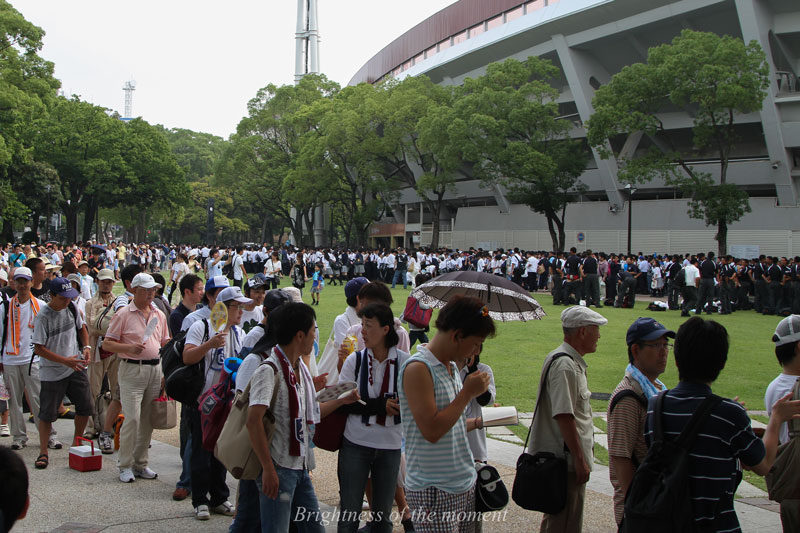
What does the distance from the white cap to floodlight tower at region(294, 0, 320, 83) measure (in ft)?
254

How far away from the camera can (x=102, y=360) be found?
24.8 ft

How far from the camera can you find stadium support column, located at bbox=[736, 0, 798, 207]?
1210 inches

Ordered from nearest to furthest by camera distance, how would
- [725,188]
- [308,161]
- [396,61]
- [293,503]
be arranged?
[293,503], [725,188], [308,161], [396,61]

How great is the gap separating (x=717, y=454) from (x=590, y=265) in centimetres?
1974

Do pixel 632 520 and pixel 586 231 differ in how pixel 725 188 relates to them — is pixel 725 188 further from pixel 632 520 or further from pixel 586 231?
pixel 632 520

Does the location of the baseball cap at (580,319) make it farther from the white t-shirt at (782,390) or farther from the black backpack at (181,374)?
the black backpack at (181,374)

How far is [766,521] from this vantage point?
5191 millimetres

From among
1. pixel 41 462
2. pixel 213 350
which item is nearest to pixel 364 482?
pixel 213 350

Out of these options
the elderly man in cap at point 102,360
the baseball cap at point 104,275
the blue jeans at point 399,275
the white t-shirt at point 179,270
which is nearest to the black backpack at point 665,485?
the elderly man in cap at point 102,360

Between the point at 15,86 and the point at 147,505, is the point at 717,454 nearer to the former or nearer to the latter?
the point at 147,505

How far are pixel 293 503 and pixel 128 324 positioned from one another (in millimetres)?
3229

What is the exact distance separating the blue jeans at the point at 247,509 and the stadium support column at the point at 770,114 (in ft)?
101

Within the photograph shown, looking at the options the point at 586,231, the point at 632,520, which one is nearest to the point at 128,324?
the point at 632,520

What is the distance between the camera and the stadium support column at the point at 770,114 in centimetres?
3073
